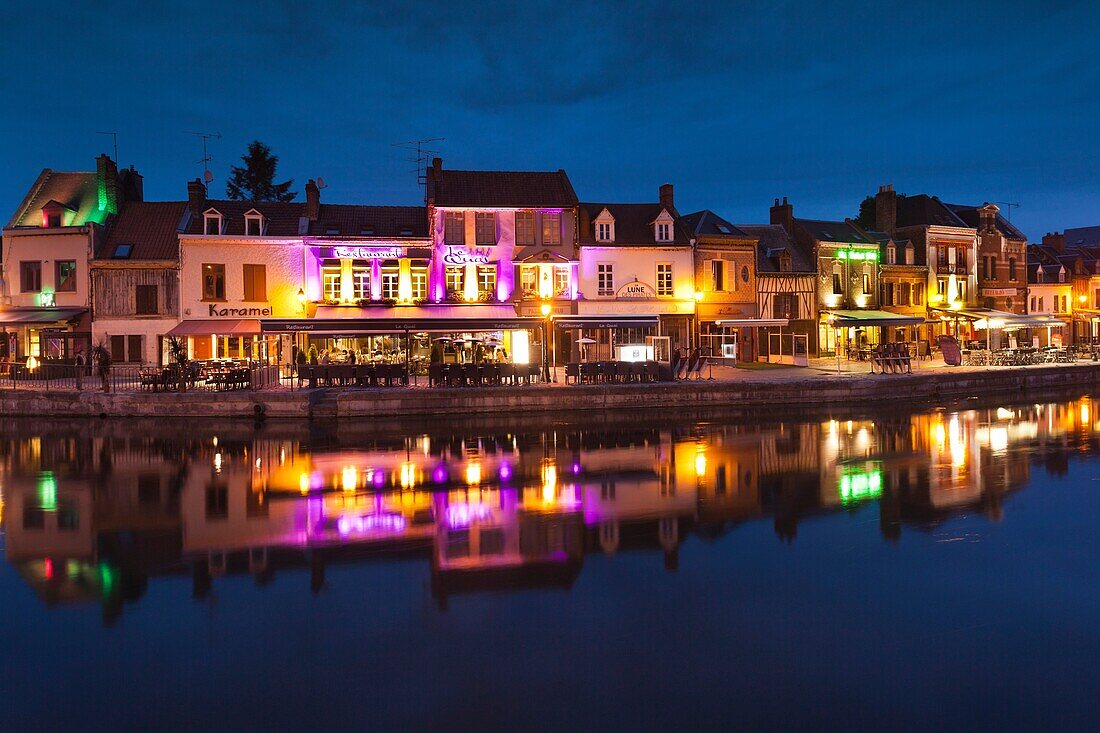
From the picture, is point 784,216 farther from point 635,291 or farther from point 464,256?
point 464,256

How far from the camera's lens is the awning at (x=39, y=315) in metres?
25.8

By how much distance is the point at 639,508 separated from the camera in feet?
32.2

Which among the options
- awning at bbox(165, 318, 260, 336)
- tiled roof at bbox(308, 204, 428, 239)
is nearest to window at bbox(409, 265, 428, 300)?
tiled roof at bbox(308, 204, 428, 239)

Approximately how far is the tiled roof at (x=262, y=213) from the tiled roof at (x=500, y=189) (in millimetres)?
4893

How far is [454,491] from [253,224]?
19543 millimetres

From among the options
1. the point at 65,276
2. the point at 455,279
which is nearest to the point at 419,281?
A: the point at 455,279

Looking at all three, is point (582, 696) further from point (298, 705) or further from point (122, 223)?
point (122, 223)

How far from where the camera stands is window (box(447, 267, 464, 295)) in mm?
27672

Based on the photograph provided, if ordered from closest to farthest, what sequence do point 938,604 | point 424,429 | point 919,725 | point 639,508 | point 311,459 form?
1. point 919,725
2. point 938,604
3. point 639,508
4. point 311,459
5. point 424,429

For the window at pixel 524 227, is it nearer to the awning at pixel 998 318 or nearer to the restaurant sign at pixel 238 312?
the restaurant sign at pixel 238 312

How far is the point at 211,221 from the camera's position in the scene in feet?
87.9

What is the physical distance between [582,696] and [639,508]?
16.1ft

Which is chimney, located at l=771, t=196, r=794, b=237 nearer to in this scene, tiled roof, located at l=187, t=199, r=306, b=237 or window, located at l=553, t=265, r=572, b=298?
window, located at l=553, t=265, r=572, b=298

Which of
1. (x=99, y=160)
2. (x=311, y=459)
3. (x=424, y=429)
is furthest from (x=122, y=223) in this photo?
(x=311, y=459)
